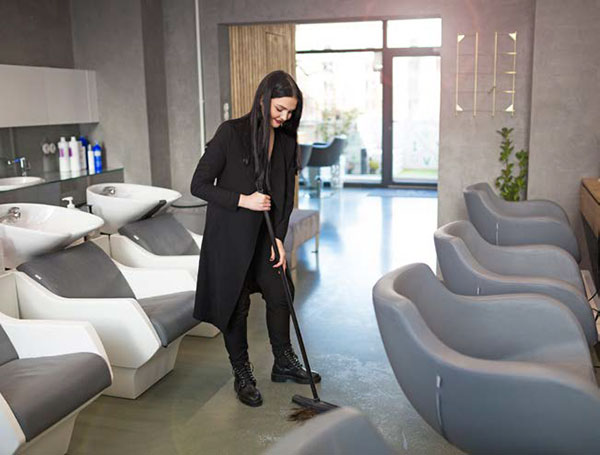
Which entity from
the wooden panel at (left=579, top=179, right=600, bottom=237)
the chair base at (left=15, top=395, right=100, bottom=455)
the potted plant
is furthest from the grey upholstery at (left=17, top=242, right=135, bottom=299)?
the potted plant

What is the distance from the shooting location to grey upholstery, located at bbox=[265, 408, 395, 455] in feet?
3.30

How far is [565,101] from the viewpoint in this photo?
4723 mm

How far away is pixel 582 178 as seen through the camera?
15.7 feet

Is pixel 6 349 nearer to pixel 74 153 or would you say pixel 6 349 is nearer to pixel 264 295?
pixel 264 295

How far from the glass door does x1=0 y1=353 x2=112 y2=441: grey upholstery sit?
7926 mm

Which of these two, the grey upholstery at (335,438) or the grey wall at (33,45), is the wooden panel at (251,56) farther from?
the grey upholstery at (335,438)

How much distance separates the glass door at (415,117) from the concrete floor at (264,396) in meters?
5.21

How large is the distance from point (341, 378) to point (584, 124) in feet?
8.52

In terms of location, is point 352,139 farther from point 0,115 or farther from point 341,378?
point 341,378

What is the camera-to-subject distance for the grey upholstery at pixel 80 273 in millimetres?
3143

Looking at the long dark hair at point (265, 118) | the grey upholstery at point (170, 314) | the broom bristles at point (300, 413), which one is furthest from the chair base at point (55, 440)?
the long dark hair at point (265, 118)

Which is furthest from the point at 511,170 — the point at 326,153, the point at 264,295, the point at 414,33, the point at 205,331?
the point at 414,33

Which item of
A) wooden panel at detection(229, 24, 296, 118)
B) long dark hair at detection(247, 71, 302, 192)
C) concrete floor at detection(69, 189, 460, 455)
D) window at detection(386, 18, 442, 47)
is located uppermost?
window at detection(386, 18, 442, 47)

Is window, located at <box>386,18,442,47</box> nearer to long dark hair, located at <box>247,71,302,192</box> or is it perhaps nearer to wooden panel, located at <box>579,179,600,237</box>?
wooden panel, located at <box>579,179,600,237</box>
